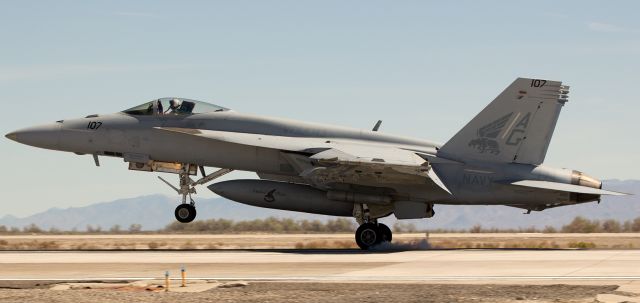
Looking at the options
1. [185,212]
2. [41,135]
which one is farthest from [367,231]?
[41,135]

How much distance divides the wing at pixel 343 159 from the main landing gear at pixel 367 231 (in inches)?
37.5

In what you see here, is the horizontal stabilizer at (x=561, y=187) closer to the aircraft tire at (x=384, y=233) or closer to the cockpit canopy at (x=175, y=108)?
the aircraft tire at (x=384, y=233)

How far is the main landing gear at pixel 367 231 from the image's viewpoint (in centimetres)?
2869

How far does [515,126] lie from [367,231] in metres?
5.01

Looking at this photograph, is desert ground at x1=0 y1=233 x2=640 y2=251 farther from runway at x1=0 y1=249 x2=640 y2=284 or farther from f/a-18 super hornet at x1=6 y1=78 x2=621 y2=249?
runway at x1=0 y1=249 x2=640 y2=284

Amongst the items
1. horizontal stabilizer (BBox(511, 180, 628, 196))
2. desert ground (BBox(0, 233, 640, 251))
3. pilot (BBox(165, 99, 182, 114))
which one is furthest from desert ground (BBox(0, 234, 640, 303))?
pilot (BBox(165, 99, 182, 114))

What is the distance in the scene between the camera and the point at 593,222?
153 ft

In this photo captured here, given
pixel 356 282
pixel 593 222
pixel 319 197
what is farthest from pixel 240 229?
pixel 356 282

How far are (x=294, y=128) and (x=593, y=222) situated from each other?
2172 cm

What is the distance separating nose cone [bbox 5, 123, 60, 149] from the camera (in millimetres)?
30391

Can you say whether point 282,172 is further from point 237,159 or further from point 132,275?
point 132,275

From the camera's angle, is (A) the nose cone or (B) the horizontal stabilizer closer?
(B) the horizontal stabilizer

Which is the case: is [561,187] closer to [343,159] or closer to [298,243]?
[343,159]

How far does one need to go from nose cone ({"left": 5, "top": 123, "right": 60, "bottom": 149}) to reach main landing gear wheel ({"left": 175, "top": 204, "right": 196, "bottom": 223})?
14.2ft
